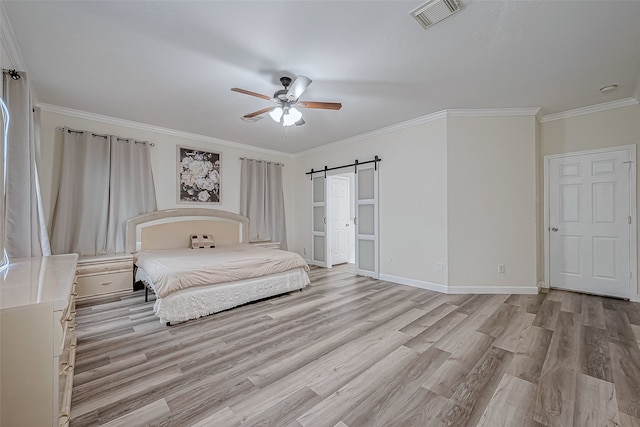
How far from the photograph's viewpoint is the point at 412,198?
4.22 m

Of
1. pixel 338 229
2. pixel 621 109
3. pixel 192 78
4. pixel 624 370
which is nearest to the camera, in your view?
pixel 624 370

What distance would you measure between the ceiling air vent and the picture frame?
4.16m

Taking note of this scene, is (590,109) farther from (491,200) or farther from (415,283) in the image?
(415,283)

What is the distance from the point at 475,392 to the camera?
5.68 ft

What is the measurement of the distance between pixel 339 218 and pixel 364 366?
4240mm

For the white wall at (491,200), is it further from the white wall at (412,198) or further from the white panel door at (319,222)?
the white panel door at (319,222)

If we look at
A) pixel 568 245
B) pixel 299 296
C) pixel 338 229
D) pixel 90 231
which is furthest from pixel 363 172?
pixel 90 231

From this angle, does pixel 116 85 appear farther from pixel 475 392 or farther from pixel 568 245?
pixel 568 245

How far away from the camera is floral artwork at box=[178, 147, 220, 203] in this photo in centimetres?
469

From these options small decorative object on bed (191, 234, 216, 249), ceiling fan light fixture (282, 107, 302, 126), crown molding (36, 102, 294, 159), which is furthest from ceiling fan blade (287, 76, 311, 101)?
small decorative object on bed (191, 234, 216, 249)

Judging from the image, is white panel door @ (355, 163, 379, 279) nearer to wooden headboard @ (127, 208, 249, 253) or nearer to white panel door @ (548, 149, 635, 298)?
wooden headboard @ (127, 208, 249, 253)

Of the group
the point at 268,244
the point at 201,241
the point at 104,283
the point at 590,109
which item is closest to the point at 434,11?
the point at 590,109

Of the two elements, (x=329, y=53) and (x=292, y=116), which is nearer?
(x=329, y=53)

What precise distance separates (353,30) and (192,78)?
5.87 feet
